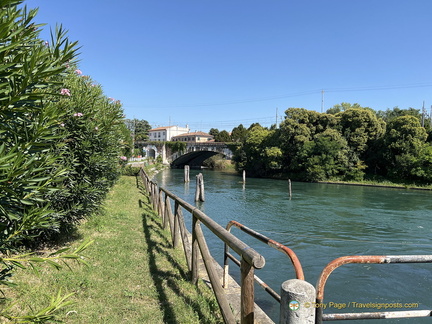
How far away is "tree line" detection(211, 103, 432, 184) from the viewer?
118 ft

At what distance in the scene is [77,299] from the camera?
3.83 metres

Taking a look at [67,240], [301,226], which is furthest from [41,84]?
[301,226]

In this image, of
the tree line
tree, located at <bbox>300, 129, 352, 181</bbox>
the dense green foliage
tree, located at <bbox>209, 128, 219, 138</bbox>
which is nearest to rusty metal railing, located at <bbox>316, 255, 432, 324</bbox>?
the dense green foliage

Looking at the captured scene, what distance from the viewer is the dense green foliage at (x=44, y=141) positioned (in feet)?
6.15

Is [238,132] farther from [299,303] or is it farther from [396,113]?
[299,303]

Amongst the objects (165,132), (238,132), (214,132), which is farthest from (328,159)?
(165,132)

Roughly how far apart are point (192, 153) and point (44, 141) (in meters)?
62.3

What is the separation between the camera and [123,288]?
425 centimetres

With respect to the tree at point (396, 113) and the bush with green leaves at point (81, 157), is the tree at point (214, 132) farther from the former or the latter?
the bush with green leaves at point (81, 157)

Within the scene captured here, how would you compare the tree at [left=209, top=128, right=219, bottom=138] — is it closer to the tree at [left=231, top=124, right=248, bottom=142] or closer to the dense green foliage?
the tree at [left=231, top=124, right=248, bottom=142]

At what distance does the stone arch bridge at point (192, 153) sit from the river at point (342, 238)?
33.8m

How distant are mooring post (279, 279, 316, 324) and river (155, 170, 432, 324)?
403 cm

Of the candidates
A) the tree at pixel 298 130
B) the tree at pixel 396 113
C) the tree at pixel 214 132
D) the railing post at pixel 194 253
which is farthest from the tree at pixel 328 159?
the tree at pixel 214 132

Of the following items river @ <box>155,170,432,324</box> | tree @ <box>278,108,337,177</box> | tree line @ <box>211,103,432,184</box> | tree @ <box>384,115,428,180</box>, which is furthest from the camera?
tree @ <box>278,108,337,177</box>
